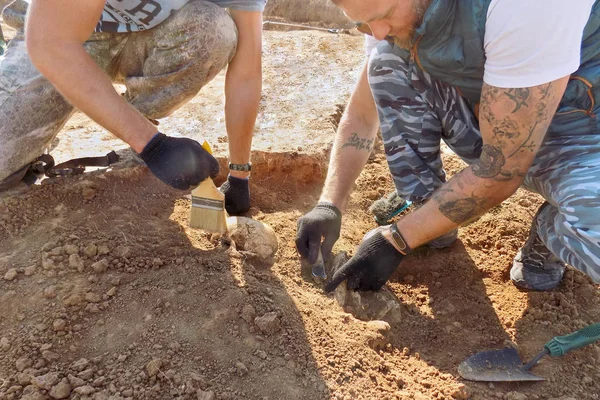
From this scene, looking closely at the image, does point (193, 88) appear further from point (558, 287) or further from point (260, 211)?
point (558, 287)

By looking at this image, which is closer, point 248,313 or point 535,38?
point 535,38

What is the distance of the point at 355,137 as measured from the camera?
253cm

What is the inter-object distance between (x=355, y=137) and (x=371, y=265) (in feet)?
2.36

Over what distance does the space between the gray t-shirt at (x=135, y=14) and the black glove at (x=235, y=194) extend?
85 centimetres

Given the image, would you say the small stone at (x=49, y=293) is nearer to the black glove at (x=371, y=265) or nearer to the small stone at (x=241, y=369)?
the small stone at (x=241, y=369)

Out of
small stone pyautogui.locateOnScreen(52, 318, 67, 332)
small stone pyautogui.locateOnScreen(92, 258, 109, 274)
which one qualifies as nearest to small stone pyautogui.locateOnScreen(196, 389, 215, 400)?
small stone pyautogui.locateOnScreen(52, 318, 67, 332)

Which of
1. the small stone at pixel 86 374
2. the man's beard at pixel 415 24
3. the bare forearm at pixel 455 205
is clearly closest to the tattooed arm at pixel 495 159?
the bare forearm at pixel 455 205

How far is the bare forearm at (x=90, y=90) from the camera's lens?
1.93 m

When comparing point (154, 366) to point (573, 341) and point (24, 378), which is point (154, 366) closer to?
point (24, 378)

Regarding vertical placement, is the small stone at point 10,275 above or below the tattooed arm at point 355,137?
below

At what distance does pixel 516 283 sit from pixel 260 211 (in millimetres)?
1341

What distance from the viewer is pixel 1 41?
3.65 m

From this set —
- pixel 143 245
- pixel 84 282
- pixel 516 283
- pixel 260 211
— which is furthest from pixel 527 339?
pixel 84 282

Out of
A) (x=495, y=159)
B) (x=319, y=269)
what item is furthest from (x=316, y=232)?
(x=495, y=159)
